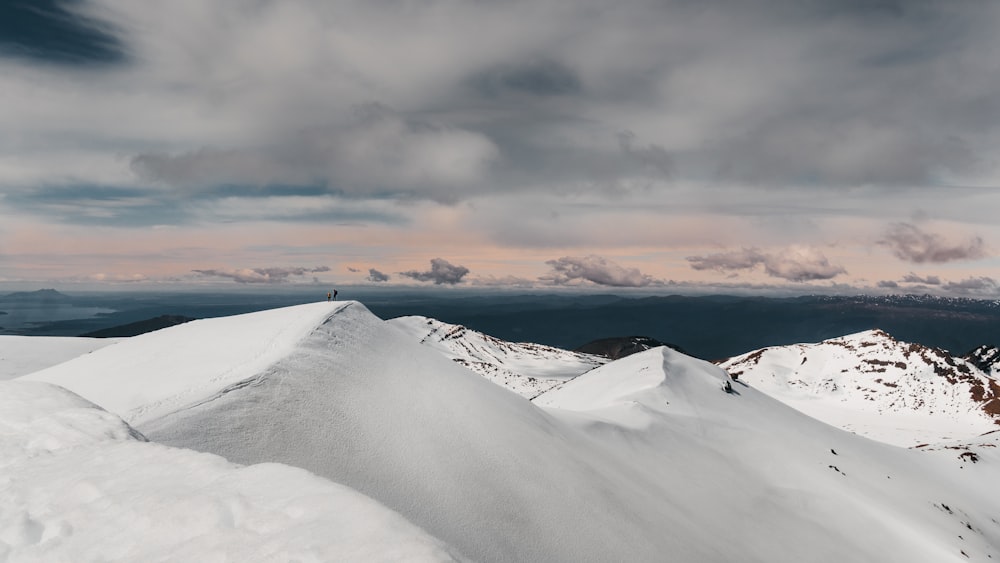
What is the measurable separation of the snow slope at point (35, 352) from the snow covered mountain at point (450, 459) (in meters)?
28.4

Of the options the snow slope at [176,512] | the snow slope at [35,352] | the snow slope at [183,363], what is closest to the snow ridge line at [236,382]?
the snow slope at [183,363]

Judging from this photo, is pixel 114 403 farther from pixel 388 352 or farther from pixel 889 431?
pixel 889 431

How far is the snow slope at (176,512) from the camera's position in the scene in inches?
186

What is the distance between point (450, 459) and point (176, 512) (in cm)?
1206

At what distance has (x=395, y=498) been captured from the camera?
45.6 feet

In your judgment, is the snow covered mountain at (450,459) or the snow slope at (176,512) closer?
the snow slope at (176,512)

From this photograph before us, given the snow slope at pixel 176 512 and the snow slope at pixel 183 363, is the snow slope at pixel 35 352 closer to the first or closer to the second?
the snow slope at pixel 183 363

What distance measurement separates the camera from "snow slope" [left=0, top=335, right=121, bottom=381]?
44.6 metres

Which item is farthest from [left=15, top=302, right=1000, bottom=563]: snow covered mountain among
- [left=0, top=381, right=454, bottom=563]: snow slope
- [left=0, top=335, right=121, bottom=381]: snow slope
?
[left=0, top=335, right=121, bottom=381]: snow slope

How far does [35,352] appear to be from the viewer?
172 feet

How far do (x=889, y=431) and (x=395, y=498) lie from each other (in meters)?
208

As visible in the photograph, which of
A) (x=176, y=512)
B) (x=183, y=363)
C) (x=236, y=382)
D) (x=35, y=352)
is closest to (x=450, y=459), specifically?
(x=236, y=382)

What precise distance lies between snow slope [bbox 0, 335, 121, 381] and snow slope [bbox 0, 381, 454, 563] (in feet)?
163

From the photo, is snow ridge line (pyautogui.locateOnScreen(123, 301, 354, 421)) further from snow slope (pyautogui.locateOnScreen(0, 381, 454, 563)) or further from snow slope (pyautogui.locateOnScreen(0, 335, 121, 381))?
snow slope (pyautogui.locateOnScreen(0, 335, 121, 381))
